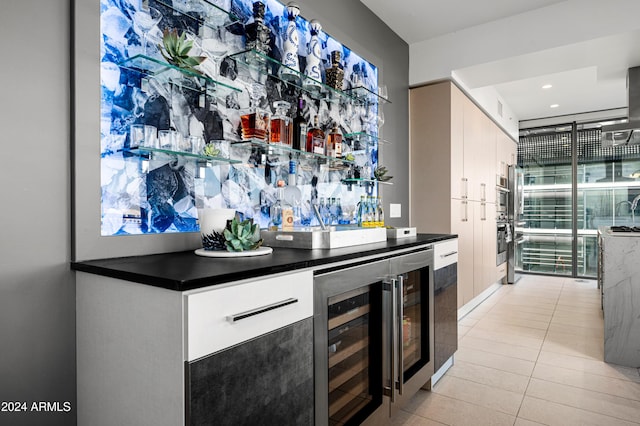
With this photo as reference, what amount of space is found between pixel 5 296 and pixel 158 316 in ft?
1.86

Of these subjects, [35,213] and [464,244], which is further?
[464,244]

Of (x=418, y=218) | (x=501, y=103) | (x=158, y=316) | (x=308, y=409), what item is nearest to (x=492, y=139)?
(x=501, y=103)

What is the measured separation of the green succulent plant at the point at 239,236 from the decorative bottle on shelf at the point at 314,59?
3.87 ft

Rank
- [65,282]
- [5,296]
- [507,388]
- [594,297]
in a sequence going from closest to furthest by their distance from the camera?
[5,296] < [65,282] < [507,388] < [594,297]

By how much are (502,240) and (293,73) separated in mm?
4322

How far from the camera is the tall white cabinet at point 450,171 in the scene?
11.6 feet

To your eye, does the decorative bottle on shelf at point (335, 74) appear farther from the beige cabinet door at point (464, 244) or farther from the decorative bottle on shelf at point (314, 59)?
the beige cabinet door at point (464, 244)

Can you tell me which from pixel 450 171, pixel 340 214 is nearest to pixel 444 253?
pixel 340 214

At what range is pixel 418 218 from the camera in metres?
3.65

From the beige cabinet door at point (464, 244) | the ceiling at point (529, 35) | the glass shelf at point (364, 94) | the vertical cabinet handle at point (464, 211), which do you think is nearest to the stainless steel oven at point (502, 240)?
the beige cabinet door at point (464, 244)

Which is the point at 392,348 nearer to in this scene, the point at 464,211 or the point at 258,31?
the point at 258,31

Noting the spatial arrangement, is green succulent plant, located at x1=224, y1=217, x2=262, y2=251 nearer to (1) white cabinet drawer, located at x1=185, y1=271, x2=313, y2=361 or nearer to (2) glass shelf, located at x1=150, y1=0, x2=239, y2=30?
(1) white cabinet drawer, located at x1=185, y1=271, x2=313, y2=361

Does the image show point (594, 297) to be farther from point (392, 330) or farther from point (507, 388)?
point (392, 330)

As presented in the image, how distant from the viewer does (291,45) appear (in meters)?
2.10
